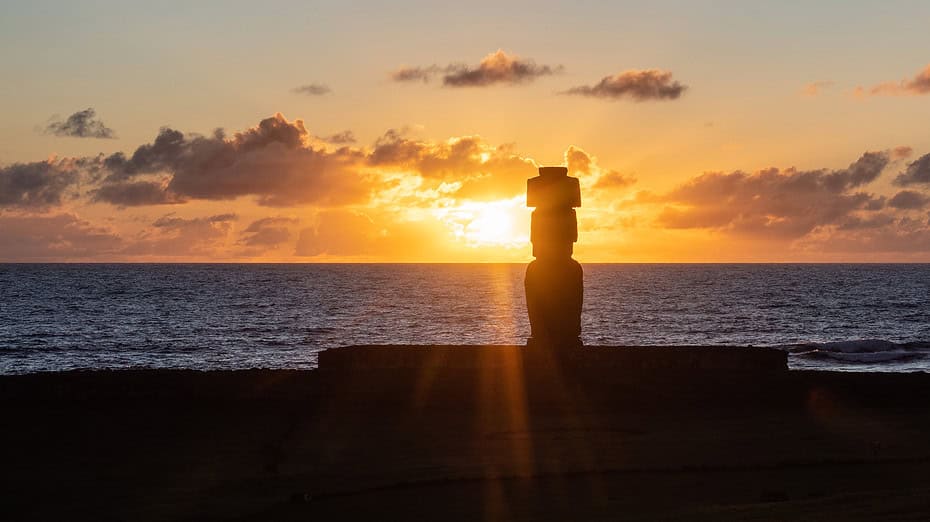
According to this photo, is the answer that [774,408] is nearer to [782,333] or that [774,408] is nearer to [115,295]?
[782,333]

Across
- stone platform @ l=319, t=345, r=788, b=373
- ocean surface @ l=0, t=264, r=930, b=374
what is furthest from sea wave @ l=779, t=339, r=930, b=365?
stone platform @ l=319, t=345, r=788, b=373

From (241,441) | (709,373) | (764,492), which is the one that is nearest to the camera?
(764,492)

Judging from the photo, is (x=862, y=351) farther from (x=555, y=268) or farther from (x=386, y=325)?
(x=555, y=268)

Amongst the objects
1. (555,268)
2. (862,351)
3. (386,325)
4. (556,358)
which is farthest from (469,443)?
(386,325)

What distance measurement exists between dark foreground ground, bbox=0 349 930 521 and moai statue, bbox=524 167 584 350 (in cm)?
156

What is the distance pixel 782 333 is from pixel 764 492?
56165mm

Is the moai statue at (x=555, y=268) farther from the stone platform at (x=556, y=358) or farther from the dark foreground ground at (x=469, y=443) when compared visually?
the dark foreground ground at (x=469, y=443)

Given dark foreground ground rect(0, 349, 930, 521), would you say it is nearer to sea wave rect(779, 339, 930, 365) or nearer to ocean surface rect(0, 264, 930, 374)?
ocean surface rect(0, 264, 930, 374)

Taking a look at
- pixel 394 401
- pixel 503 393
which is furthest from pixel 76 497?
pixel 503 393

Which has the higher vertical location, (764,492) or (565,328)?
(565,328)

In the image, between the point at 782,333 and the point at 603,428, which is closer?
the point at 603,428

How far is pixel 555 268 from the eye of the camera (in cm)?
2188

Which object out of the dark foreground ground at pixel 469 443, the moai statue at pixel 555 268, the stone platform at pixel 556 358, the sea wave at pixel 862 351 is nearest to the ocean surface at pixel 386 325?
the sea wave at pixel 862 351

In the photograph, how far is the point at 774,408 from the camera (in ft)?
60.6
